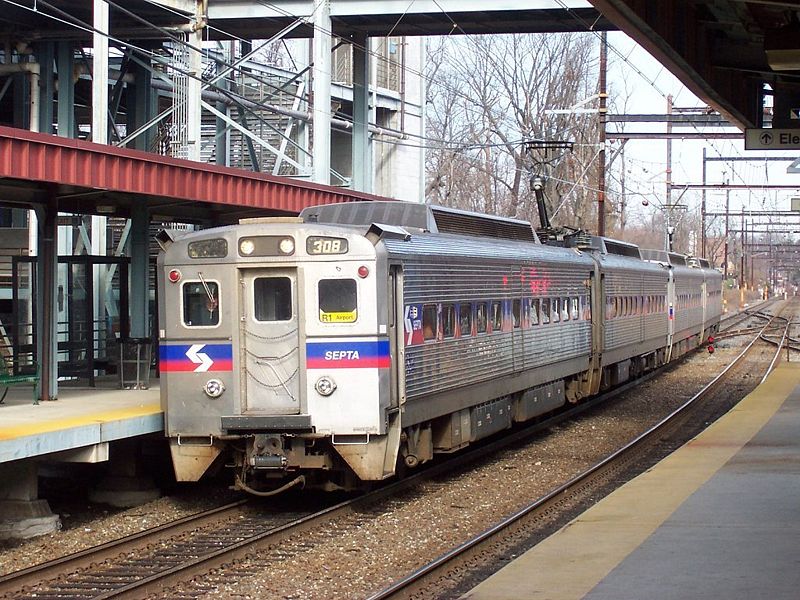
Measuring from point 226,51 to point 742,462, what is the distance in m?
26.6

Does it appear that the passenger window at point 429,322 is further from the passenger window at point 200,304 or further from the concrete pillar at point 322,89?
the concrete pillar at point 322,89

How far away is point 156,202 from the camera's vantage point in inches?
647

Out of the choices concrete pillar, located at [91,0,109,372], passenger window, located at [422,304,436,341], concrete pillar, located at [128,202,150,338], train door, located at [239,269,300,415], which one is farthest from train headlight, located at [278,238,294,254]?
concrete pillar, located at [91,0,109,372]

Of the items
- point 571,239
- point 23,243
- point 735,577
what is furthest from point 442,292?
point 23,243

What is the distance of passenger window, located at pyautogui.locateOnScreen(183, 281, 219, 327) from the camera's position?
12203mm

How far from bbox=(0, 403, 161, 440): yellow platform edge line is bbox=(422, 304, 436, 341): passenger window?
10.0 ft

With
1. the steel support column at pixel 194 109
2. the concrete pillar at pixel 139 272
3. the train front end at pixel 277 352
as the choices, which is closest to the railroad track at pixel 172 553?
the train front end at pixel 277 352

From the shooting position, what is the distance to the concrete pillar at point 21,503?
1174 cm

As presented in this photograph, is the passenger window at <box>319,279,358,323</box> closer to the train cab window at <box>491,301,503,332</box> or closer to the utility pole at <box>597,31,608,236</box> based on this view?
the train cab window at <box>491,301,503,332</box>

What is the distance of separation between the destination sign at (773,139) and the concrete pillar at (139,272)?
28.6 feet

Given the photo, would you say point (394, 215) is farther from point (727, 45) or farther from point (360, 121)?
point (360, 121)

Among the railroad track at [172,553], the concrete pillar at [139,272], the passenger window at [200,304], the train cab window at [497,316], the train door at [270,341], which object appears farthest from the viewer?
the concrete pillar at [139,272]

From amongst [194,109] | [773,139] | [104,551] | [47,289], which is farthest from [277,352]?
[194,109]

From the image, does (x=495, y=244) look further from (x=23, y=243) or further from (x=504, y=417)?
(x=23, y=243)
